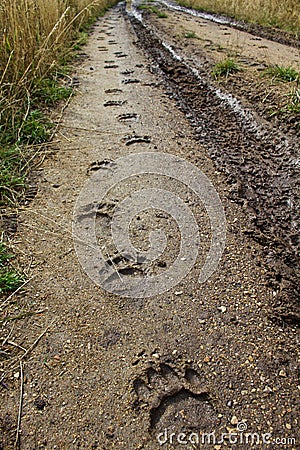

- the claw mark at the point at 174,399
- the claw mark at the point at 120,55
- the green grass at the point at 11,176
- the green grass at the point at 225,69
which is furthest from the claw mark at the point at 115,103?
the claw mark at the point at 174,399

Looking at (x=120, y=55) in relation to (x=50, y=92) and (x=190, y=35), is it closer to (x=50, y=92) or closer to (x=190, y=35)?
(x=190, y=35)

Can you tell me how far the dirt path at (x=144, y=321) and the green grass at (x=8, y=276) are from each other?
0.19ft

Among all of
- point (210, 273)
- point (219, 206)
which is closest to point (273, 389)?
point (210, 273)

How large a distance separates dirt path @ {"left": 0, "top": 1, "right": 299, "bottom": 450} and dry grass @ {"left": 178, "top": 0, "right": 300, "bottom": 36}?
5.36 m

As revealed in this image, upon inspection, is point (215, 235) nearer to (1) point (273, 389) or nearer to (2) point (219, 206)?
(2) point (219, 206)

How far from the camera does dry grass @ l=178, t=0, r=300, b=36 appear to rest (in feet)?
22.9

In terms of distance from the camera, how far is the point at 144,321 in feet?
4.67

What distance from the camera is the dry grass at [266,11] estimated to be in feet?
22.9

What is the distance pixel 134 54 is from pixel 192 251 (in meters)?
4.08

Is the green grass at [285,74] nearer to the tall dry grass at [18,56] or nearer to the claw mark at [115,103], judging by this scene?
the claw mark at [115,103]

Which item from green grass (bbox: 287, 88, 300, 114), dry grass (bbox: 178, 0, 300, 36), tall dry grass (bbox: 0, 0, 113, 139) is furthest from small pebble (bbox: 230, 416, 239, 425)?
dry grass (bbox: 178, 0, 300, 36)

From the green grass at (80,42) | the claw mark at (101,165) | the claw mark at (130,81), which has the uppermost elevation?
the green grass at (80,42)

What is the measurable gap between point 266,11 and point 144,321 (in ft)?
26.6

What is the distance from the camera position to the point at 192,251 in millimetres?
1749
